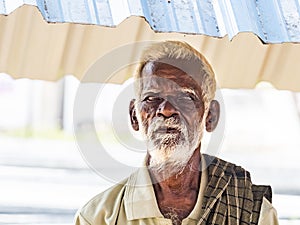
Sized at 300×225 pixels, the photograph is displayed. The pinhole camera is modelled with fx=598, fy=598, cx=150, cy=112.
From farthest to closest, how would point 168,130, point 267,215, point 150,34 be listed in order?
point 150,34, point 267,215, point 168,130

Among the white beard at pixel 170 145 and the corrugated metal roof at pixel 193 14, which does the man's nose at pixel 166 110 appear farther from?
the corrugated metal roof at pixel 193 14

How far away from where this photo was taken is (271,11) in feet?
5.59

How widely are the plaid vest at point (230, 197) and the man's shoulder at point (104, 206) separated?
24cm

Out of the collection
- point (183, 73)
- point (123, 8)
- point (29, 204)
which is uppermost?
point (123, 8)

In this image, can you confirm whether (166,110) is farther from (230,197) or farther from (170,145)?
(230,197)

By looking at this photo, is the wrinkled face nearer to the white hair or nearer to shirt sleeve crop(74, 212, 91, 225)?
the white hair

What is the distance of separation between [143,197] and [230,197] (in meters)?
0.24

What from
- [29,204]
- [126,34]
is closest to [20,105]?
[29,204]

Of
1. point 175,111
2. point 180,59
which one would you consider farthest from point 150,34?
point 175,111

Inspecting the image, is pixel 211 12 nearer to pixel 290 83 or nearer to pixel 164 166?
pixel 164 166

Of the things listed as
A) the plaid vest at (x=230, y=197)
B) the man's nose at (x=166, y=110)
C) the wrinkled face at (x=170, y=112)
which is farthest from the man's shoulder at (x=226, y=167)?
the man's nose at (x=166, y=110)

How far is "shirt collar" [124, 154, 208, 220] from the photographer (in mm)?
1629

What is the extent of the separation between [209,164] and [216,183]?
0.07 m

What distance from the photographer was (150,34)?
6.86ft
